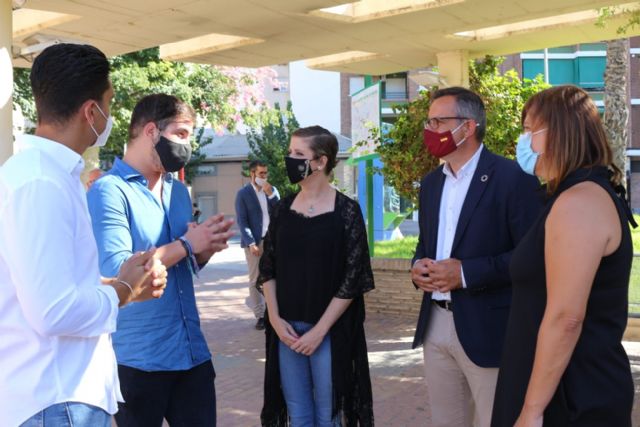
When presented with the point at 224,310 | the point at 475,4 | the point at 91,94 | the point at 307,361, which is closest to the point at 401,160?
the point at 475,4

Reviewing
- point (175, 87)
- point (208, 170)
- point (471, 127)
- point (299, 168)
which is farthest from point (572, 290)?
point (208, 170)

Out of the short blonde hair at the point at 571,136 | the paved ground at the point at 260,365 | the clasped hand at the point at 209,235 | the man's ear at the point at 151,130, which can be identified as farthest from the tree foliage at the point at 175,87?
the short blonde hair at the point at 571,136

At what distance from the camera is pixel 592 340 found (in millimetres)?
2395

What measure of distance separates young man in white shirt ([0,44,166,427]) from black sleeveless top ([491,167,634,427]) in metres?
1.43

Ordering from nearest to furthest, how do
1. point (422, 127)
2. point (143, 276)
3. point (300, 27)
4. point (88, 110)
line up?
1. point (88, 110)
2. point (143, 276)
3. point (300, 27)
4. point (422, 127)

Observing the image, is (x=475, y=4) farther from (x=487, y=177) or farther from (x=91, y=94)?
(x=91, y=94)

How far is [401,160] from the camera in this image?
937 cm

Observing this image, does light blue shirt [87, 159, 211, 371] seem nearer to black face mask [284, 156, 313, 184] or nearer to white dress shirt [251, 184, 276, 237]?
black face mask [284, 156, 313, 184]

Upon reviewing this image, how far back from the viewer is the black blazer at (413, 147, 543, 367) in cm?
347

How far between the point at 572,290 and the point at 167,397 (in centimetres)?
190

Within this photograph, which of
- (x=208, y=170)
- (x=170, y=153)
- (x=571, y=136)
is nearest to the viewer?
(x=571, y=136)

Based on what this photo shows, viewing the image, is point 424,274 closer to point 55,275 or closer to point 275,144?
point 55,275

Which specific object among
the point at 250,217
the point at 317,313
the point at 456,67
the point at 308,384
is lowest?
the point at 308,384

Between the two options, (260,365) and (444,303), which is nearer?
(444,303)
